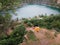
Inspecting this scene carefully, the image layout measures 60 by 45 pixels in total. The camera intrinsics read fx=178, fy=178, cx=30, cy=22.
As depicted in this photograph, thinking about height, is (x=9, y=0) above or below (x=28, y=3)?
above

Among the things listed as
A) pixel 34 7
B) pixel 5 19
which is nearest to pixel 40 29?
pixel 5 19

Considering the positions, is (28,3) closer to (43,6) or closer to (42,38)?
(43,6)

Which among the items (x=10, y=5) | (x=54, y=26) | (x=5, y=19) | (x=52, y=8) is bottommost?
(x=52, y=8)

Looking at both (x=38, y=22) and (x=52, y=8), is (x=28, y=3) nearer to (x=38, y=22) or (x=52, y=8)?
(x=52, y=8)

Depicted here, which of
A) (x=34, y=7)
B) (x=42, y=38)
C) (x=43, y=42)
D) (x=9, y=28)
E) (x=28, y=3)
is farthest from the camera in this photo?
(x=28, y=3)

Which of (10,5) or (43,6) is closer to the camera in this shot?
(10,5)

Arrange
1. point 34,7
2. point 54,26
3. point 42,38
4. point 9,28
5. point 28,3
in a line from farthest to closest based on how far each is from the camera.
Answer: point 28,3 → point 34,7 → point 54,26 → point 9,28 → point 42,38

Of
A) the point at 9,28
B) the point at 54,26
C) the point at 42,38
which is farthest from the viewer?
the point at 54,26

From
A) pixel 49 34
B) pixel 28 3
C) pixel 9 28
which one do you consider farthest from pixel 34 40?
pixel 28 3

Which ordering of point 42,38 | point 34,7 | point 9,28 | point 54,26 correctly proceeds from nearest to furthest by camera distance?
point 42,38 < point 9,28 < point 54,26 < point 34,7
